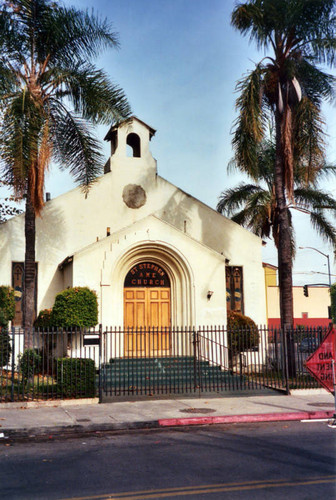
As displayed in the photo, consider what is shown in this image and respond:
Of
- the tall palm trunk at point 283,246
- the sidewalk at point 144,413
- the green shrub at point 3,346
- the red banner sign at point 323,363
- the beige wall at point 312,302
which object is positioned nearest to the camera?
the sidewalk at point 144,413

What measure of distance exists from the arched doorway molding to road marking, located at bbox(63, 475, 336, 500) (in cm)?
1234

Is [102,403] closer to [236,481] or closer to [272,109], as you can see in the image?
[236,481]

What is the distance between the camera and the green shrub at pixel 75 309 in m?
16.8

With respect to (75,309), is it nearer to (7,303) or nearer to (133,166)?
(7,303)

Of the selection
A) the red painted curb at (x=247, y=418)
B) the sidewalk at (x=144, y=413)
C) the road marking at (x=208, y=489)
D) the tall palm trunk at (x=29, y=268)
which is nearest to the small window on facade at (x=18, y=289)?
the tall palm trunk at (x=29, y=268)

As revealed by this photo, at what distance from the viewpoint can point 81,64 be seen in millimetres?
16438

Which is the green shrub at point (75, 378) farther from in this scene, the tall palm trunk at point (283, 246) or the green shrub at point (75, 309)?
the tall palm trunk at point (283, 246)

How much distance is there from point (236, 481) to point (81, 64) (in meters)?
13.6

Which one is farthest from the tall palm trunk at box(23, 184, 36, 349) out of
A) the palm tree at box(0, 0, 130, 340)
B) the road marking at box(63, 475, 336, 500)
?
the road marking at box(63, 475, 336, 500)

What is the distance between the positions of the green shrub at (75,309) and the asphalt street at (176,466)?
282 inches

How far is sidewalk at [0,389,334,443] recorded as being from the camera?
34.6 ft

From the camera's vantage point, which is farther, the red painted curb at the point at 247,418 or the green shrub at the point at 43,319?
the green shrub at the point at 43,319

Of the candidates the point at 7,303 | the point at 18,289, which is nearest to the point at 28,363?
the point at 7,303

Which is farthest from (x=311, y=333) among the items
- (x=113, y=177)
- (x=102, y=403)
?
(x=113, y=177)
